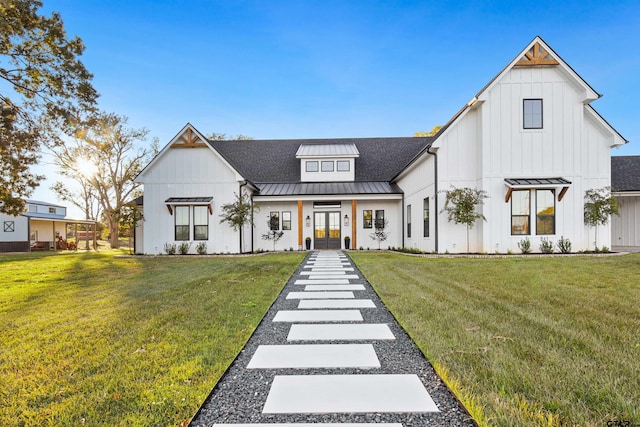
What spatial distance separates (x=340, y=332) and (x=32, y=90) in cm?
1252

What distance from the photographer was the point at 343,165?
18.4m

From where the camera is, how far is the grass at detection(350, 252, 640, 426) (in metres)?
2.06

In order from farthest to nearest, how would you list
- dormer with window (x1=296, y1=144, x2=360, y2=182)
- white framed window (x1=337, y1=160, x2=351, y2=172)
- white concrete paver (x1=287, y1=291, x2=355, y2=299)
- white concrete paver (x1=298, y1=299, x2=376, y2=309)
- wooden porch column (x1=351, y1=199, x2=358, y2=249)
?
1. white framed window (x1=337, y1=160, x2=351, y2=172)
2. dormer with window (x1=296, y1=144, x2=360, y2=182)
3. wooden porch column (x1=351, y1=199, x2=358, y2=249)
4. white concrete paver (x1=287, y1=291, x2=355, y2=299)
5. white concrete paver (x1=298, y1=299, x2=376, y2=309)

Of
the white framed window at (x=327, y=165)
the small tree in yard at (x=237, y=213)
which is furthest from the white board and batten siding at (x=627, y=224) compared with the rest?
the small tree in yard at (x=237, y=213)

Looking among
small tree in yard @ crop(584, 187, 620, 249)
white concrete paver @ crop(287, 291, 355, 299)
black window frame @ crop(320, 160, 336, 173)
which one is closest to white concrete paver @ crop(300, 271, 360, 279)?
white concrete paver @ crop(287, 291, 355, 299)

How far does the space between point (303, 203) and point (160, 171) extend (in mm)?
6958

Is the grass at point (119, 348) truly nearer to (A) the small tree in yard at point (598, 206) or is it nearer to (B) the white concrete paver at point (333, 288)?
(B) the white concrete paver at point (333, 288)

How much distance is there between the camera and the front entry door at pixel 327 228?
17.1 m

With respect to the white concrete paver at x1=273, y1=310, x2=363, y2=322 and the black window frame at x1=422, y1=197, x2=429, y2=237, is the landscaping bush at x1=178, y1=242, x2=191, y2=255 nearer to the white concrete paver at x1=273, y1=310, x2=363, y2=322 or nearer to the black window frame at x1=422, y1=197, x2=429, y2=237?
the black window frame at x1=422, y1=197, x2=429, y2=237

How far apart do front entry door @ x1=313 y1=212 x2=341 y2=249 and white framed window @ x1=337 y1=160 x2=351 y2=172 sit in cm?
282

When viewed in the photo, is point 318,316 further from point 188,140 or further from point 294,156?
point 294,156

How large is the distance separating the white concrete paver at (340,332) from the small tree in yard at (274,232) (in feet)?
42.7

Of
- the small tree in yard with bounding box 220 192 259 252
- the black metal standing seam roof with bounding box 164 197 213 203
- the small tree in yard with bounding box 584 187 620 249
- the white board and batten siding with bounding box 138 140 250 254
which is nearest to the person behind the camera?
the small tree in yard with bounding box 584 187 620 249

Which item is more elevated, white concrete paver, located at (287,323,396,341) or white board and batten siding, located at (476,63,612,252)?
white board and batten siding, located at (476,63,612,252)
